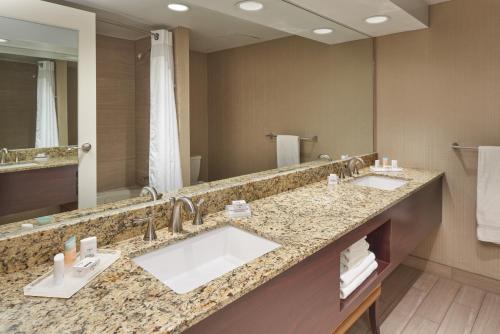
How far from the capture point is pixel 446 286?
8.10ft

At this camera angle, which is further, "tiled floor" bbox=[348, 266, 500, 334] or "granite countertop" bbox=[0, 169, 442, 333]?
"tiled floor" bbox=[348, 266, 500, 334]

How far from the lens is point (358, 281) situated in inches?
61.1

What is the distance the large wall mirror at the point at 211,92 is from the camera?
1066mm

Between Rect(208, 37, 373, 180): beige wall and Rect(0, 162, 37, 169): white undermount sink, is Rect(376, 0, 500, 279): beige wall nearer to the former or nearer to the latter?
Rect(208, 37, 373, 180): beige wall

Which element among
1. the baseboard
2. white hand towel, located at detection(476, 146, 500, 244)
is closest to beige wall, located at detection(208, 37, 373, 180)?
white hand towel, located at detection(476, 146, 500, 244)

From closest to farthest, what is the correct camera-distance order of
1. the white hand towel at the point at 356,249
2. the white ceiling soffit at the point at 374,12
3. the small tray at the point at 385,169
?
1. the white hand towel at the point at 356,249
2. the white ceiling soffit at the point at 374,12
3. the small tray at the point at 385,169

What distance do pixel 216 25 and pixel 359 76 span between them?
4.91 ft

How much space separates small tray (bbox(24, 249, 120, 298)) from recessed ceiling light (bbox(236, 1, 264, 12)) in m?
1.30

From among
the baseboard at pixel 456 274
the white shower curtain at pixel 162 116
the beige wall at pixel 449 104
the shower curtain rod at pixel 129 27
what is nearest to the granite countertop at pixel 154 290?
the white shower curtain at pixel 162 116

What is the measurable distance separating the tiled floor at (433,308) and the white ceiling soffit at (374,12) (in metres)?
1.92

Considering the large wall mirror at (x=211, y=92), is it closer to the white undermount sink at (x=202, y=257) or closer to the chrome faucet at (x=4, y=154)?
the chrome faucet at (x=4, y=154)

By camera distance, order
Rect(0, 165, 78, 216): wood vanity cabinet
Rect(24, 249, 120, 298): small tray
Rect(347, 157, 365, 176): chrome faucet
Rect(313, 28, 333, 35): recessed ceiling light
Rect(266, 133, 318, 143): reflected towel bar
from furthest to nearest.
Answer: Rect(347, 157, 365, 176): chrome faucet → Rect(313, 28, 333, 35): recessed ceiling light → Rect(266, 133, 318, 143): reflected towel bar → Rect(0, 165, 78, 216): wood vanity cabinet → Rect(24, 249, 120, 298): small tray

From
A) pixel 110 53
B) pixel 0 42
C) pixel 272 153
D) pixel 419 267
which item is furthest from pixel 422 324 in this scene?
pixel 0 42

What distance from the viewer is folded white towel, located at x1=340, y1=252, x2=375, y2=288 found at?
1.45 metres
